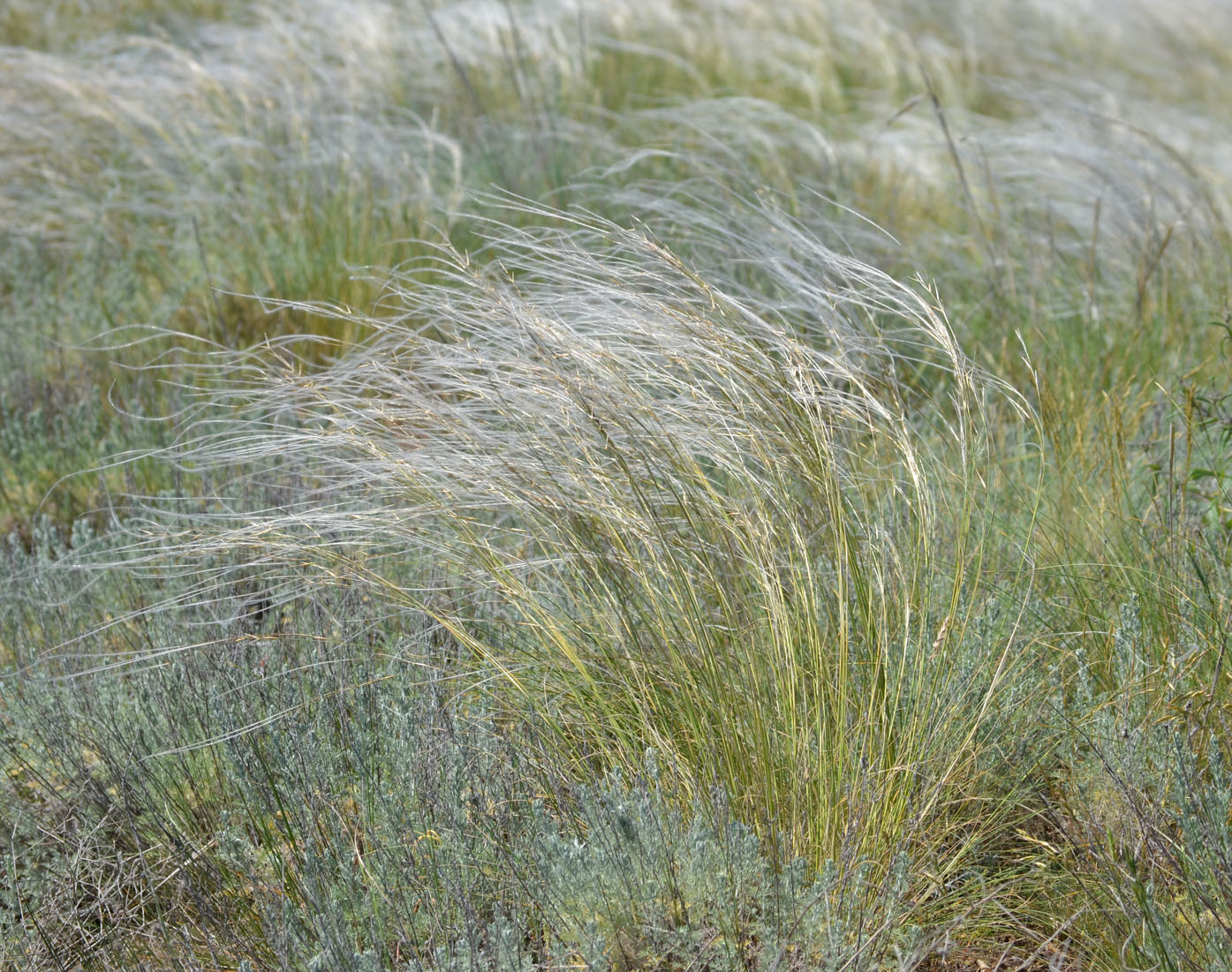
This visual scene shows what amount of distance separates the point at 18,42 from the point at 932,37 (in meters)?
6.07

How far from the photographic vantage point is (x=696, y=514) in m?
2.07

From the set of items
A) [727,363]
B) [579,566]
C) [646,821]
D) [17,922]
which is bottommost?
[17,922]

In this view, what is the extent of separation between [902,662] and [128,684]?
151cm

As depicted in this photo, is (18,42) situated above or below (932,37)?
above

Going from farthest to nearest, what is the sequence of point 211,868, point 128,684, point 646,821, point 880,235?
point 880,235
point 128,684
point 211,868
point 646,821

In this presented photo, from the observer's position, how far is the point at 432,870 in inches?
70.1

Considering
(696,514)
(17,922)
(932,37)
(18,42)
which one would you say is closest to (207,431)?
(17,922)

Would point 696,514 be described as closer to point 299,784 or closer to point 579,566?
point 579,566

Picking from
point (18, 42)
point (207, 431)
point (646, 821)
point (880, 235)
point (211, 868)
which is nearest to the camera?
point (646, 821)

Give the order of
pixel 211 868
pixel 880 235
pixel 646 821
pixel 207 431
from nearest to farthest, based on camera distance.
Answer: pixel 646 821 → pixel 211 868 → pixel 207 431 → pixel 880 235

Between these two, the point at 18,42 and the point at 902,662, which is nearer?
the point at 902,662

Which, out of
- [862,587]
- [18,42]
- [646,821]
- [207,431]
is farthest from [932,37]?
[646,821]

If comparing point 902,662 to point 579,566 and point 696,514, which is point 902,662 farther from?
point 579,566

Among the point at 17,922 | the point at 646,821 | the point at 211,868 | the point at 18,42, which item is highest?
the point at 18,42
